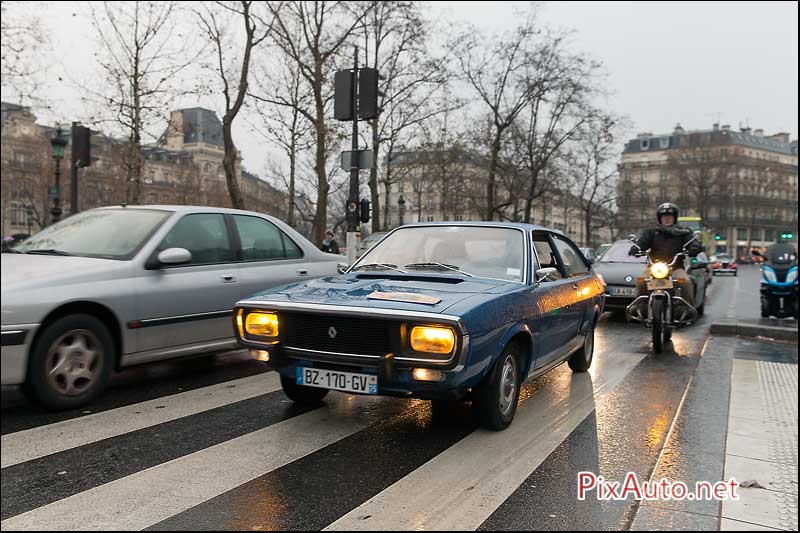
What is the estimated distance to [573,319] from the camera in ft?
19.1

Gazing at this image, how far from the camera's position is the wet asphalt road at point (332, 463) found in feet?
9.77

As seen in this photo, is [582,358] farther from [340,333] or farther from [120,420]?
[120,420]

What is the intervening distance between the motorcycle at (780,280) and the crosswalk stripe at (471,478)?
23.8 feet

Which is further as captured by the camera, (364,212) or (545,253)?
(364,212)

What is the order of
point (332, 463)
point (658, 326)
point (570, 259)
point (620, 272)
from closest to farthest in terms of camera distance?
point (332, 463) < point (570, 259) < point (658, 326) < point (620, 272)

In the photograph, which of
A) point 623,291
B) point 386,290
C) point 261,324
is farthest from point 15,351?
point 623,291

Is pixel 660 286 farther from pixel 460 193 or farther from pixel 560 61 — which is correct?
pixel 460 193

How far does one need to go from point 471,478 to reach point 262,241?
3.93m

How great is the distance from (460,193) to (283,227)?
1635 inches

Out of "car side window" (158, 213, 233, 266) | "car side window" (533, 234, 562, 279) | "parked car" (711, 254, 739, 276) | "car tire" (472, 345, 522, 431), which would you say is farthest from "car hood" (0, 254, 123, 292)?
"parked car" (711, 254, 739, 276)

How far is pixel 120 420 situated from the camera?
14.5ft

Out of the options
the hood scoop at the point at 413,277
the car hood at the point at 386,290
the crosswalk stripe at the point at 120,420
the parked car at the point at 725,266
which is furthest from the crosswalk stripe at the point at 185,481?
the parked car at the point at 725,266

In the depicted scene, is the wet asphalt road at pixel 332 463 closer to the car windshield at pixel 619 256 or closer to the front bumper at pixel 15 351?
the front bumper at pixel 15 351

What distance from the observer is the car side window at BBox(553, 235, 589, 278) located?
20.2ft
